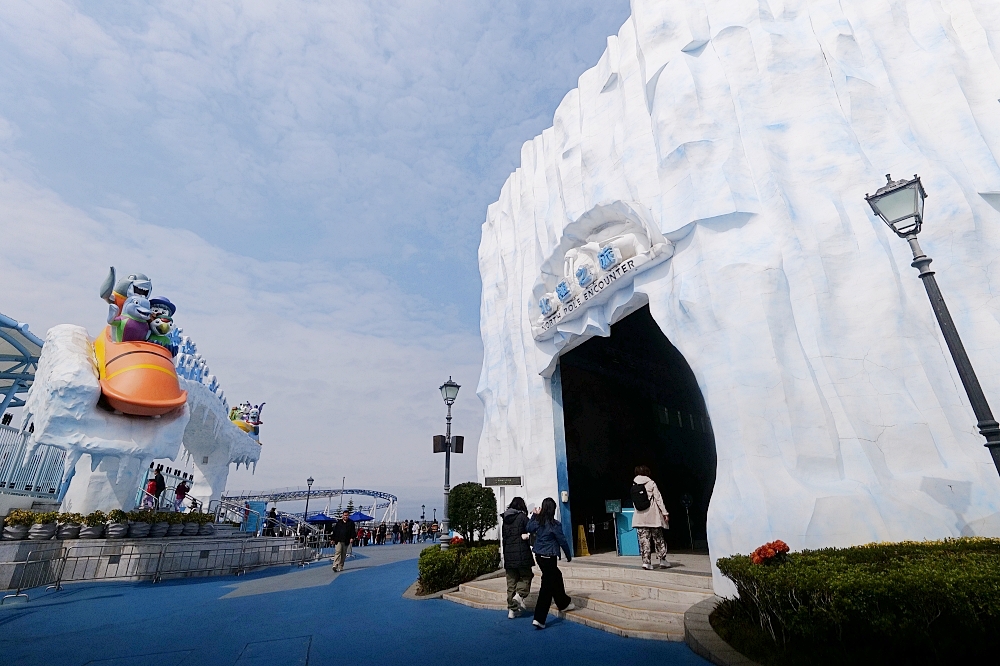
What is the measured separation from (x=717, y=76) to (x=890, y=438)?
21.5 feet

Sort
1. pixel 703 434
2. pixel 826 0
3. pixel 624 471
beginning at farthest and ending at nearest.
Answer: pixel 703 434 < pixel 624 471 < pixel 826 0

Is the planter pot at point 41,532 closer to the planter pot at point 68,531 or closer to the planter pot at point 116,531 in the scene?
the planter pot at point 68,531

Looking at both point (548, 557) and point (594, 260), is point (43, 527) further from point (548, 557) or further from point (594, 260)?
point (594, 260)

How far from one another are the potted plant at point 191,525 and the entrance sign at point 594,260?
11776 mm

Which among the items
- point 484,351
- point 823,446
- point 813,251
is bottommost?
point 823,446

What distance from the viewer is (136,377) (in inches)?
571

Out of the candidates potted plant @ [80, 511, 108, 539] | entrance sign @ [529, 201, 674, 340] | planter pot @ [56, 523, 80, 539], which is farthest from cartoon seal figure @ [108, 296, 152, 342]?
entrance sign @ [529, 201, 674, 340]

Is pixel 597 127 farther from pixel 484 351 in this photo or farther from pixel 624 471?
pixel 624 471

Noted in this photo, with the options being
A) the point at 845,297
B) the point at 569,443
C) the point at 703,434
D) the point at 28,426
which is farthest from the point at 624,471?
the point at 28,426

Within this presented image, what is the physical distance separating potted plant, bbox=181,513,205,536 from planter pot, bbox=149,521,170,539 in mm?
596

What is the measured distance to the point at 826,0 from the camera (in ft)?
29.2

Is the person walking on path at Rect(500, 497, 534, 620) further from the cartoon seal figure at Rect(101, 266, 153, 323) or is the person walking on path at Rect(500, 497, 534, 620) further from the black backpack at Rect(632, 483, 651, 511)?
the cartoon seal figure at Rect(101, 266, 153, 323)

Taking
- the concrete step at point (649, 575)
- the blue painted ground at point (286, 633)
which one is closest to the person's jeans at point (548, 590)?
the blue painted ground at point (286, 633)

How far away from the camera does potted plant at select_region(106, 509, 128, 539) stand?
12.7 m
